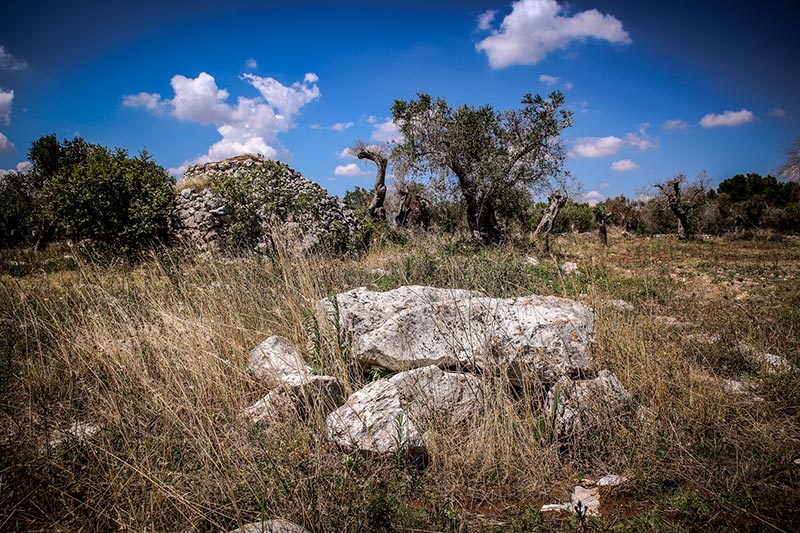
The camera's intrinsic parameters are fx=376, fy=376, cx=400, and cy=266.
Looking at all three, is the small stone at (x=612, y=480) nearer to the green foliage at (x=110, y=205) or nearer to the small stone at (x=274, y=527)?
the small stone at (x=274, y=527)

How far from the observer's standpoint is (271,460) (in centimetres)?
252

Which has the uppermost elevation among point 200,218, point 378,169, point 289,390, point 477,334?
point 378,169

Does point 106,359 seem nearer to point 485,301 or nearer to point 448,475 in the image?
point 448,475

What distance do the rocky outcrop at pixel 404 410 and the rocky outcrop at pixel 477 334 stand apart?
0.29 m

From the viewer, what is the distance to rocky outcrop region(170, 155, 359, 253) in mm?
11023

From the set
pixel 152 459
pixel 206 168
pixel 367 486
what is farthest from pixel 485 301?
pixel 206 168

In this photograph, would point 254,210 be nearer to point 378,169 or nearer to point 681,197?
point 378,169

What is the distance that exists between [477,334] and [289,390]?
70.7 inches

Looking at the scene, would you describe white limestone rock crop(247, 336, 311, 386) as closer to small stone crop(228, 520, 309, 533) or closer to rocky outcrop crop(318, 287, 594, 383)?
rocky outcrop crop(318, 287, 594, 383)

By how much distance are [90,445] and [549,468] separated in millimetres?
3440

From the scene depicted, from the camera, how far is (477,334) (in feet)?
12.0

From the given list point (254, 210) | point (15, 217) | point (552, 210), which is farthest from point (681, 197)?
point (15, 217)

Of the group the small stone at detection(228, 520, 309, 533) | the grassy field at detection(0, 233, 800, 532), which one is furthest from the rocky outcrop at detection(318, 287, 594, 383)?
the small stone at detection(228, 520, 309, 533)

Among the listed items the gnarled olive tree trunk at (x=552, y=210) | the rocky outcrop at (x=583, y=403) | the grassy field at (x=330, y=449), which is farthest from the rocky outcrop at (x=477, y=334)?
the gnarled olive tree trunk at (x=552, y=210)
